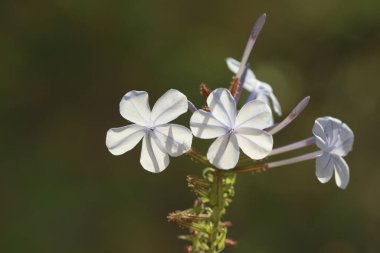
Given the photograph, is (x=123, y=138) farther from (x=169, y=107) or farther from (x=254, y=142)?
(x=254, y=142)

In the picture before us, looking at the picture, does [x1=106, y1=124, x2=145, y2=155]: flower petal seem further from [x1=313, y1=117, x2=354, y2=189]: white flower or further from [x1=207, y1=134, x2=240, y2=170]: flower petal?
[x1=313, y1=117, x2=354, y2=189]: white flower

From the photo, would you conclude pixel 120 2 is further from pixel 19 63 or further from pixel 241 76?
pixel 241 76

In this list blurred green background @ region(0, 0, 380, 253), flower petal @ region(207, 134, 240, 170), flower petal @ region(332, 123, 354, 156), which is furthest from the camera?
blurred green background @ region(0, 0, 380, 253)

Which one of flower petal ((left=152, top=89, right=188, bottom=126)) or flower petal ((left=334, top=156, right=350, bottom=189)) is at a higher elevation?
flower petal ((left=152, top=89, right=188, bottom=126))

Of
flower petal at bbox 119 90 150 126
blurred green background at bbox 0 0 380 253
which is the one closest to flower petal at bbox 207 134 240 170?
flower petal at bbox 119 90 150 126

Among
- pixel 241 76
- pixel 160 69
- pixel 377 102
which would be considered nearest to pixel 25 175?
pixel 160 69

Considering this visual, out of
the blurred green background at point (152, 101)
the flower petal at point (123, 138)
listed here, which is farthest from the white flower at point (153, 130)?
the blurred green background at point (152, 101)

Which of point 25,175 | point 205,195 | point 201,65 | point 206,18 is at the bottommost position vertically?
point 205,195
